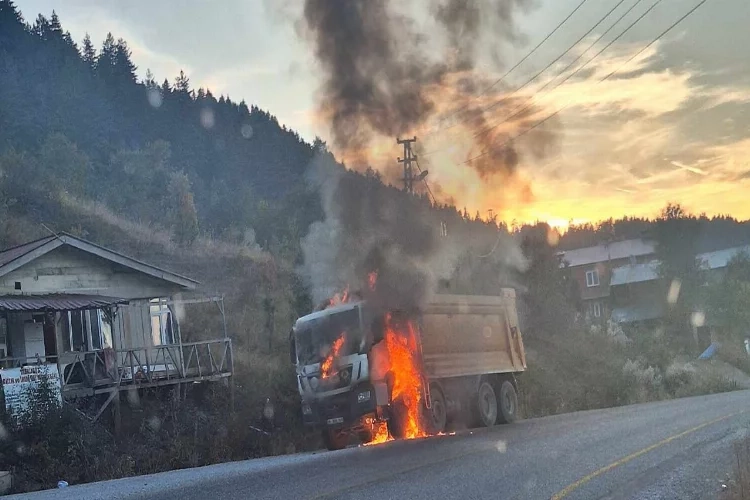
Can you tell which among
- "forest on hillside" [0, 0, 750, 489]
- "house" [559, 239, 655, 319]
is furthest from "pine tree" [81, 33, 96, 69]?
"house" [559, 239, 655, 319]

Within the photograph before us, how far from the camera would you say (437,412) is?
62.8 ft

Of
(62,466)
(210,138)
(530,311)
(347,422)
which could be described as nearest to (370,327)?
(347,422)

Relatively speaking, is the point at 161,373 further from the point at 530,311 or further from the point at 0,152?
the point at 0,152

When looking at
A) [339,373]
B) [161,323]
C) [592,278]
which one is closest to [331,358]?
[339,373]

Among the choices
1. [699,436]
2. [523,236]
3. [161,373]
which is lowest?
[699,436]

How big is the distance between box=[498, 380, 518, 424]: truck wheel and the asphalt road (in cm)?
508

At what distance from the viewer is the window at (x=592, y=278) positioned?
7895 centimetres

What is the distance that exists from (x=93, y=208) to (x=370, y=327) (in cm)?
3509

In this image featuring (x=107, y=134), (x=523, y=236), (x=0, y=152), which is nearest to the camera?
(x=523, y=236)

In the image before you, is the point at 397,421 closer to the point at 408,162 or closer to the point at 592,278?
the point at 408,162

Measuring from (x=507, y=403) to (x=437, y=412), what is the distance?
15.6ft

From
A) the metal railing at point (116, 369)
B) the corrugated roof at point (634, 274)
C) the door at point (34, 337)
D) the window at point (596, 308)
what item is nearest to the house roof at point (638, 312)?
the corrugated roof at point (634, 274)

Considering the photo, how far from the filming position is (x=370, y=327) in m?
18.4

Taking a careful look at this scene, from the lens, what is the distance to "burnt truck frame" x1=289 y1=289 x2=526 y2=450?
18.1 m
